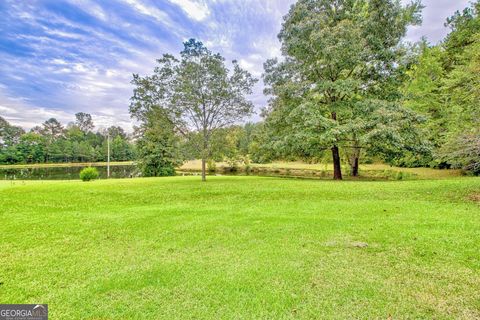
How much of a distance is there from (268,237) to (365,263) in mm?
1797

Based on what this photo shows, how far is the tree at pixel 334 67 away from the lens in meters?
13.3

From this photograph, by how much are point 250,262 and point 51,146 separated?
237 ft

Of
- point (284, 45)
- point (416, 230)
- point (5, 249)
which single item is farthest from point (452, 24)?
point (5, 249)

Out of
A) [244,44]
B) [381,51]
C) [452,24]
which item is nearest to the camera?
[381,51]

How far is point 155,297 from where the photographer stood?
2.85m

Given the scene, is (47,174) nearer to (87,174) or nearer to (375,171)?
(87,174)

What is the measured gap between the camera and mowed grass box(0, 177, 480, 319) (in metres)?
2.67

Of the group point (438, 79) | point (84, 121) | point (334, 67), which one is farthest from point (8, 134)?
point (438, 79)

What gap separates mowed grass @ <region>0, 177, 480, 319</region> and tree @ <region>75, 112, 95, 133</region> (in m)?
98.9

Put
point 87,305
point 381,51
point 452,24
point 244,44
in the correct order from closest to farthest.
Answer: point 87,305, point 381,51, point 244,44, point 452,24

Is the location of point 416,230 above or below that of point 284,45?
below

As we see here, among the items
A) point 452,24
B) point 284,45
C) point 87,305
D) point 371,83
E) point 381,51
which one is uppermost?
point 452,24

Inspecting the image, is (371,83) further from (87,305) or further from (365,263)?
(87,305)

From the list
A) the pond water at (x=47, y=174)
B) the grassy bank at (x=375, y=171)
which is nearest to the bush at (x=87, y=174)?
the pond water at (x=47, y=174)
